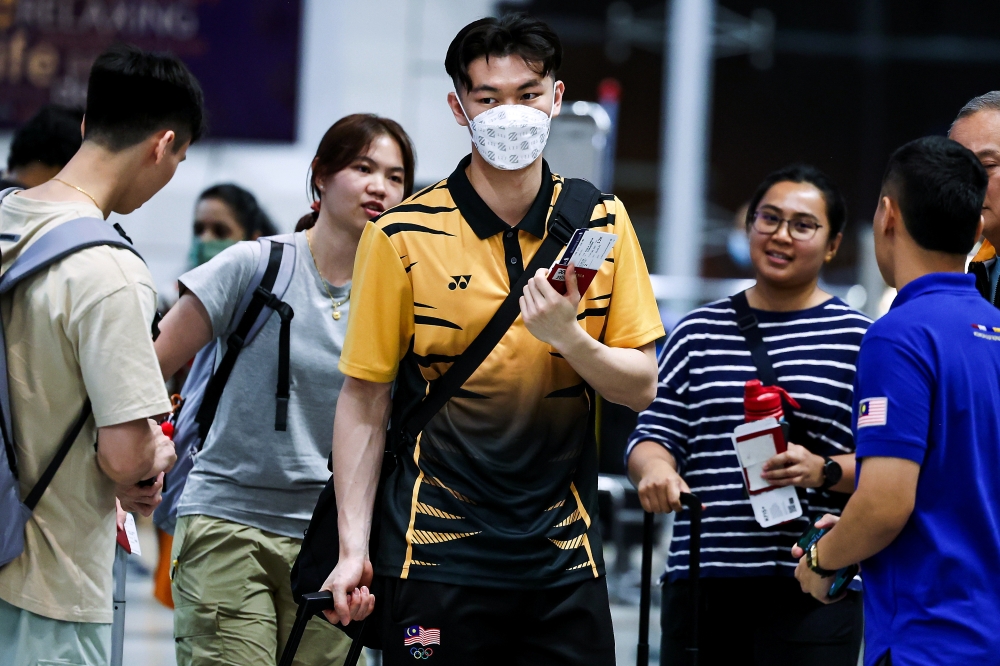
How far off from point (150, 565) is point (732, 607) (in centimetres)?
614

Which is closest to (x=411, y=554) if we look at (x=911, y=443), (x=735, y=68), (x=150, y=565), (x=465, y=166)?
(x=465, y=166)

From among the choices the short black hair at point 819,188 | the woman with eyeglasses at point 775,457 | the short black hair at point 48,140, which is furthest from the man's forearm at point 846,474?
the short black hair at point 48,140

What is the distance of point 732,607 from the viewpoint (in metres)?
3.48

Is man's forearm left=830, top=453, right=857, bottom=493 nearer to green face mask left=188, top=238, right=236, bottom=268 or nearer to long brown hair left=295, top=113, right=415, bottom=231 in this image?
long brown hair left=295, top=113, right=415, bottom=231

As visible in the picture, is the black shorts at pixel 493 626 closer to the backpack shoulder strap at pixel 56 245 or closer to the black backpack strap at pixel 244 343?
the backpack shoulder strap at pixel 56 245

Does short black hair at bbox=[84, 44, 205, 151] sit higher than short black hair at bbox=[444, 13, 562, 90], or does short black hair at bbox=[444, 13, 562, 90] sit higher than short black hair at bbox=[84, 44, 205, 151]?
short black hair at bbox=[444, 13, 562, 90]

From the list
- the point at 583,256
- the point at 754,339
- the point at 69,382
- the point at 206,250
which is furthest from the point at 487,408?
the point at 206,250

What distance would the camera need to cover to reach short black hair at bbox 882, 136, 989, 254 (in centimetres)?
256

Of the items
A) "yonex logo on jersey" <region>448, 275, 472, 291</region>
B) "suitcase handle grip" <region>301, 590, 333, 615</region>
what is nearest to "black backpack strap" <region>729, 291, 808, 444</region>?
"yonex logo on jersey" <region>448, 275, 472, 291</region>

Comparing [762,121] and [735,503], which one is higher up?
[762,121]

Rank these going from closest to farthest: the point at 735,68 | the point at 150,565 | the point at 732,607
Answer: the point at 732,607
the point at 150,565
the point at 735,68

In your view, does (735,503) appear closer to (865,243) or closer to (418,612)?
(418,612)

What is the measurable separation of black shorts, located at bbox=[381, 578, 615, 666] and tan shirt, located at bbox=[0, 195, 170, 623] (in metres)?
0.65

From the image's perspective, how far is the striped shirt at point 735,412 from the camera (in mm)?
3459
